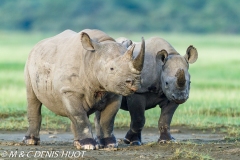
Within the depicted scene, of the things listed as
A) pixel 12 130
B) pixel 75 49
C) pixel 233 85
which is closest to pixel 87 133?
pixel 75 49

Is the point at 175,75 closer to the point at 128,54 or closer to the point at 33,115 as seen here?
the point at 128,54

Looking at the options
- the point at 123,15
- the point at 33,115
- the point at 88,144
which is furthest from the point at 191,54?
the point at 123,15

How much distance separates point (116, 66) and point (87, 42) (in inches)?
24.2

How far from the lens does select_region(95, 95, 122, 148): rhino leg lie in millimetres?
9570

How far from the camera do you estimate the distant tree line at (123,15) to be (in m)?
109

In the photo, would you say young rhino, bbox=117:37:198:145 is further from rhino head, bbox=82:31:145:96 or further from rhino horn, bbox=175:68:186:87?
rhino head, bbox=82:31:145:96

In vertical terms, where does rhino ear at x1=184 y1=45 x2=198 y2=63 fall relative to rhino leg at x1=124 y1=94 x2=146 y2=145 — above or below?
above

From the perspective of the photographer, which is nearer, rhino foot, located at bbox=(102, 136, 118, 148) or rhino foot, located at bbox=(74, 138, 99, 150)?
rhino foot, located at bbox=(74, 138, 99, 150)

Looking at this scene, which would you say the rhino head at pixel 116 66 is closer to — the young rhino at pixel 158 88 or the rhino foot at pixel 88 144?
the rhino foot at pixel 88 144

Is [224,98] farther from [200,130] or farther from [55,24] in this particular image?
[55,24]

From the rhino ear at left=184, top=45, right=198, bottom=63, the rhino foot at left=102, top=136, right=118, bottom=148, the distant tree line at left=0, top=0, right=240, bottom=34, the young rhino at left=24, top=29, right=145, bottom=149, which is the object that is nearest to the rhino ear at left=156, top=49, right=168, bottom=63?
the rhino ear at left=184, top=45, right=198, bottom=63

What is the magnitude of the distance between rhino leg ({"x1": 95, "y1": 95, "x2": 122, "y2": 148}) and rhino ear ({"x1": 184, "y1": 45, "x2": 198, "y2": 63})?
1.42m

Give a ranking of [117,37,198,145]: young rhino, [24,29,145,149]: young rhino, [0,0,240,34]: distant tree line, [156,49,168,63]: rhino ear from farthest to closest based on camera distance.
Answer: [0,0,240,34]: distant tree line → [156,49,168,63]: rhino ear → [117,37,198,145]: young rhino → [24,29,145,149]: young rhino

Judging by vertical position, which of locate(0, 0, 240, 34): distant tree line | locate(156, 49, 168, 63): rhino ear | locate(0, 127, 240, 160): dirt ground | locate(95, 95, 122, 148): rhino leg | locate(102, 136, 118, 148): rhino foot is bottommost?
locate(0, 127, 240, 160): dirt ground
